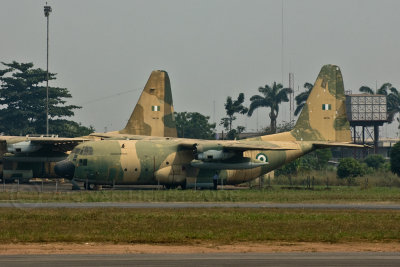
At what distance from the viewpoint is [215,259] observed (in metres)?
23.2

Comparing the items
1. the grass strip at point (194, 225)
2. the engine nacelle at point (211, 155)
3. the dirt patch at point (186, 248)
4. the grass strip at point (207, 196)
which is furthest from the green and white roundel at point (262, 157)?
the dirt patch at point (186, 248)

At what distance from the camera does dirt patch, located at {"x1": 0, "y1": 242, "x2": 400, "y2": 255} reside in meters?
25.6

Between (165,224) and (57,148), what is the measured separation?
31.7 meters

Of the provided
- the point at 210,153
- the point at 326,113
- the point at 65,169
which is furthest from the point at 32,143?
the point at 326,113

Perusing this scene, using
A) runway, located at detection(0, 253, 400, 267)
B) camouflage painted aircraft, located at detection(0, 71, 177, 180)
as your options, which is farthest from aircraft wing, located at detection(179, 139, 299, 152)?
runway, located at detection(0, 253, 400, 267)

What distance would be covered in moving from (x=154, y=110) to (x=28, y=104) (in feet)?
207

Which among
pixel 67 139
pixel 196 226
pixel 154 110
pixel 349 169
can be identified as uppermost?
pixel 154 110

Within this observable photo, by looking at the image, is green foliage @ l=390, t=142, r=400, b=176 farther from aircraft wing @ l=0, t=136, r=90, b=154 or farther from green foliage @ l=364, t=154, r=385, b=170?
green foliage @ l=364, t=154, r=385, b=170

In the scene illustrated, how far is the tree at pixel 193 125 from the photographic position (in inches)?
6570

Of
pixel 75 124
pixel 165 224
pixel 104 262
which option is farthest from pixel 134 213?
pixel 75 124

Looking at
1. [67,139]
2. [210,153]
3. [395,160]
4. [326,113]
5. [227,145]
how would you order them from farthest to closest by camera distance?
[395,160] → [326,113] → [67,139] → [227,145] → [210,153]

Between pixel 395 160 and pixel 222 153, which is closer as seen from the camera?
pixel 222 153

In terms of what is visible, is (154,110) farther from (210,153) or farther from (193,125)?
(193,125)

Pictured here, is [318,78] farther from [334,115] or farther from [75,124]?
[75,124]
